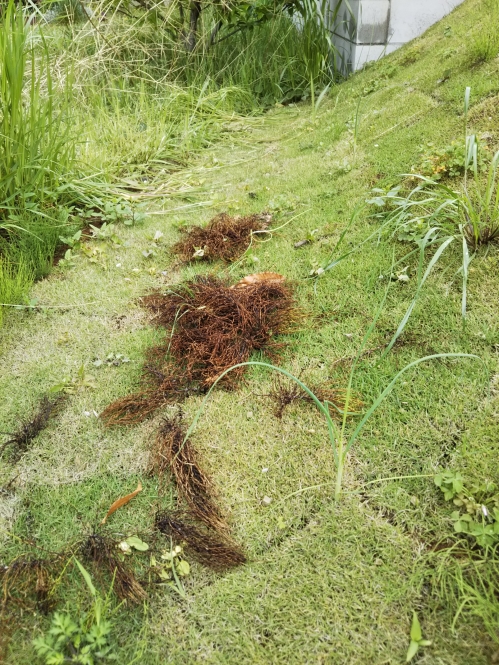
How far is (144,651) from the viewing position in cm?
129

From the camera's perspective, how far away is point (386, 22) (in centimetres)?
503

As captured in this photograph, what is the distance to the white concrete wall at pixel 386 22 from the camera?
4949mm

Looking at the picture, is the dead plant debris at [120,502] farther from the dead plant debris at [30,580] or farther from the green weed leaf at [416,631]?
the green weed leaf at [416,631]

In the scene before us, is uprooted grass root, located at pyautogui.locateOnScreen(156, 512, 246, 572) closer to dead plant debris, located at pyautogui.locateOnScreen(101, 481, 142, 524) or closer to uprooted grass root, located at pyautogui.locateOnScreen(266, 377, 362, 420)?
dead plant debris, located at pyautogui.locateOnScreen(101, 481, 142, 524)

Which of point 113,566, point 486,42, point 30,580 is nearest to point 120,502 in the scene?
point 113,566

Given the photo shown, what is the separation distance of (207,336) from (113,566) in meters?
0.99

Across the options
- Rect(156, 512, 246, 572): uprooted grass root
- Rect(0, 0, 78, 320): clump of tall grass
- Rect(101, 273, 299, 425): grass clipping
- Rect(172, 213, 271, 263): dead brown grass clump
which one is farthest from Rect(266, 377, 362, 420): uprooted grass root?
Rect(0, 0, 78, 320): clump of tall grass

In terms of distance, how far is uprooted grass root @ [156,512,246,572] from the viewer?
1450 mm

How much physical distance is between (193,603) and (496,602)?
78cm

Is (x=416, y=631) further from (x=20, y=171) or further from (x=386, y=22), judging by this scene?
(x=386, y=22)

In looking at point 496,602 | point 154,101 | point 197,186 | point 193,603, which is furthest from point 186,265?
point 154,101

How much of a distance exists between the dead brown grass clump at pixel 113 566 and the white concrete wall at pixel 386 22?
17.6 ft

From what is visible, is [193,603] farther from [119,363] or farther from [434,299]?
[434,299]

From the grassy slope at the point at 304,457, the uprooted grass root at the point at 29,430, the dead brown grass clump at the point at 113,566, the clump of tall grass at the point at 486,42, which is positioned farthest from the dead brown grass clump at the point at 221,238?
the clump of tall grass at the point at 486,42
